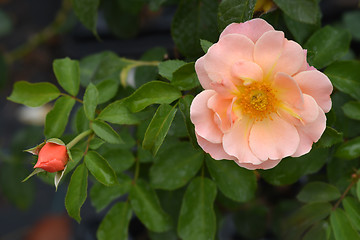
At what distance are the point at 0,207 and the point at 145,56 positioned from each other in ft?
3.24

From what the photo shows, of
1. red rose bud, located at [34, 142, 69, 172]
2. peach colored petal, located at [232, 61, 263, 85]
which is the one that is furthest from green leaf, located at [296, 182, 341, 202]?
red rose bud, located at [34, 142, 69, 172]

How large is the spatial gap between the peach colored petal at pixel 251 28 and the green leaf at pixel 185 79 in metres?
0.08

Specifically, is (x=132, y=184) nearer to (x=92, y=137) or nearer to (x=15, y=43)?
(x=92, y=137)

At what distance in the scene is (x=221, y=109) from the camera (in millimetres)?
411

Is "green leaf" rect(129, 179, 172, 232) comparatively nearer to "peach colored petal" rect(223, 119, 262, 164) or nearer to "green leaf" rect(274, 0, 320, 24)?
"peach colored petal" rect(223, 119, 262, 164)

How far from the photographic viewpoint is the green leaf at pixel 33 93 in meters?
Answer: 0.54

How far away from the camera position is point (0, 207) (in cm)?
138

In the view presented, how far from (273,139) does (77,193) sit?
0.24 m

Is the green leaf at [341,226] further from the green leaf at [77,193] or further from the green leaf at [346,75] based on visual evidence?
the green leaf at [77,193]

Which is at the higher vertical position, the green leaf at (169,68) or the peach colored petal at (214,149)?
the green leaf at (169,68)

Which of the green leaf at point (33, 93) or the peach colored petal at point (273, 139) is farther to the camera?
the green leaf at point (33, 93)

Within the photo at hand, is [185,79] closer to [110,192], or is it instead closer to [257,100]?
[257,100]

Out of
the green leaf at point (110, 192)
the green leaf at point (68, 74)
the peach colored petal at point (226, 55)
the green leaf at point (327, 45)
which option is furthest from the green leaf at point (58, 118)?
the green leaf at point (327, 45)

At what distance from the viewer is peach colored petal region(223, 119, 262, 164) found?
0.41m
